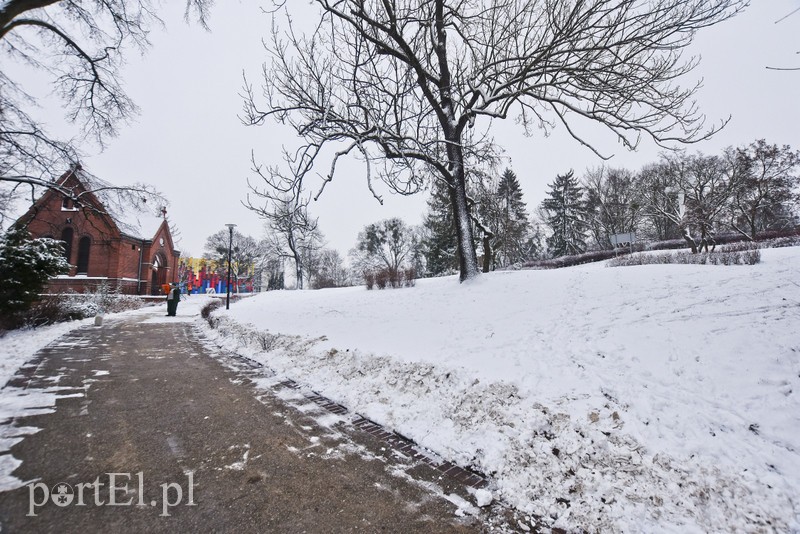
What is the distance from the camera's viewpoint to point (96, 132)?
9914 millimetres

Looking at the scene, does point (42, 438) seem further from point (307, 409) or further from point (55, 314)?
point (55, 314)

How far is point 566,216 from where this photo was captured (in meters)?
43.0

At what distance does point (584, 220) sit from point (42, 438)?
160ft

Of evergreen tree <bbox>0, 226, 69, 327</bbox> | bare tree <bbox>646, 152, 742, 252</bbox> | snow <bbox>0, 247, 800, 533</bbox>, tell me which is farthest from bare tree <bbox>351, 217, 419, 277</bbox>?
snow <bbox>0, 247, 800, 533</bbox>

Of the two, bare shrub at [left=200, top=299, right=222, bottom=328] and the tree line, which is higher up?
the tree line

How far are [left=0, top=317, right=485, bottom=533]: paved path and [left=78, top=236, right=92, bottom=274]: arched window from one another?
30.2 meters

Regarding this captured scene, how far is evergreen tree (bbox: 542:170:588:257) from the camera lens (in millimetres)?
42656

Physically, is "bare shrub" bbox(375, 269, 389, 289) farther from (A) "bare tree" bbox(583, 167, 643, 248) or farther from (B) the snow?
(A) "bare tree" bbox(583, 167, 643, 248)

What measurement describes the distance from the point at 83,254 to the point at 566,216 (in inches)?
2081

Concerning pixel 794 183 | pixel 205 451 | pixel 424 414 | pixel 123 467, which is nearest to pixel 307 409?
pixel 205 451

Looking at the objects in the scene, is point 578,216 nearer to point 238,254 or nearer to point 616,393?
point 616,393

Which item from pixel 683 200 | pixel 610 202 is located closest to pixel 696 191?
pixel 683 200

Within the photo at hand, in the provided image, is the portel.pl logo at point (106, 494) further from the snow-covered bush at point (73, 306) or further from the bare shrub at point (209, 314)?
the snow-covered bush at point (73, 306)

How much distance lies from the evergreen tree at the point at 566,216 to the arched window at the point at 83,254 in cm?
5108
